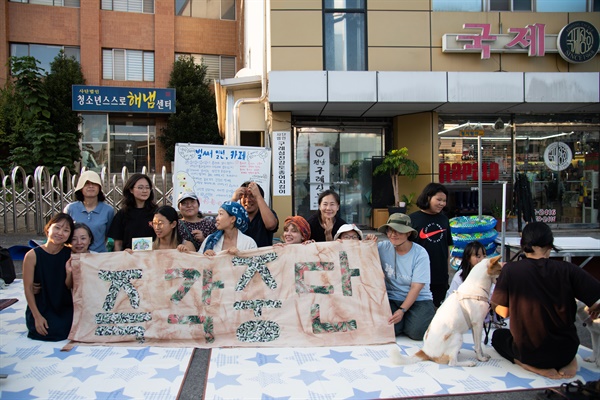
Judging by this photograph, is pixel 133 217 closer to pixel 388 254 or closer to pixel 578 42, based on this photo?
pixel 388 254

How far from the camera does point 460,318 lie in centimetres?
397

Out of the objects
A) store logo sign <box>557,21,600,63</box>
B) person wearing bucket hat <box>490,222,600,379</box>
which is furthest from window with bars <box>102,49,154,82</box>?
person wearing bucket hat <box>490,222,600,379</box>

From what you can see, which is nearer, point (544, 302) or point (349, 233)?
point (544, 302)

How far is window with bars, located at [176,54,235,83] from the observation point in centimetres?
Result: 2434

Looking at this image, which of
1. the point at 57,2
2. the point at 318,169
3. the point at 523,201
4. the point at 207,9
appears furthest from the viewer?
the point at 207,9

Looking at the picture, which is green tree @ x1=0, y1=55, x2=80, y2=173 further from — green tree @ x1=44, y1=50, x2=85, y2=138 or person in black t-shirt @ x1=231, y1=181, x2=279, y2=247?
person in black t-shirt @ x1=231, y1=181, x2=279, y2=247

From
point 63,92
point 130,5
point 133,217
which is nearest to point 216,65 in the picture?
point 130,5

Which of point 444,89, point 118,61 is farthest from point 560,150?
point 118,61

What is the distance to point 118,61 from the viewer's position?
2338 centimetres

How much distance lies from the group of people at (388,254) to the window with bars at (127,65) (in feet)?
64.8

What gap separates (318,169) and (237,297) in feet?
25.0

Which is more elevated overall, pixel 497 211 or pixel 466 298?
pixel 497 211

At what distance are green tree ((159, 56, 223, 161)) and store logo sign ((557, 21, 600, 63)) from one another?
1522 centimetres

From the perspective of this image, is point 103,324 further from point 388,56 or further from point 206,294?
point 388,56
